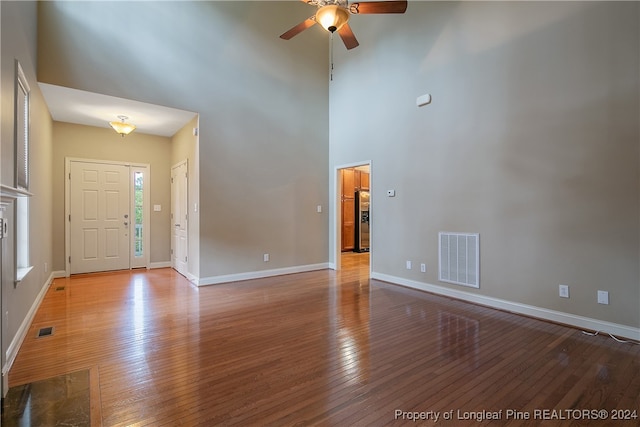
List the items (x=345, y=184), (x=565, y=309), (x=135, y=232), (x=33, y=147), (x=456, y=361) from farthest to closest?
(x=345, y=184), (x=135, y=232), (x=33, y=147), (x=565, y=309), (x=456, y=361)

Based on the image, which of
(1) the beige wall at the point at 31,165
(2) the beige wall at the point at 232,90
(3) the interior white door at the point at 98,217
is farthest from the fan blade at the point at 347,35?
(3) the interior white door at the point at 98,217

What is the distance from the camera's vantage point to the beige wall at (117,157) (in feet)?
17.4

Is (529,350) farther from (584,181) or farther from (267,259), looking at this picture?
(267,259)

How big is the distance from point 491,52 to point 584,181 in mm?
1840

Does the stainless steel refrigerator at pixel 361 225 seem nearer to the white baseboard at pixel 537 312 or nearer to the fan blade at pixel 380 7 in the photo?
the white baseboard at pixel 537 312

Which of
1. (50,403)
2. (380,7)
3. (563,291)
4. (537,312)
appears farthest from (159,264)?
(563,291)

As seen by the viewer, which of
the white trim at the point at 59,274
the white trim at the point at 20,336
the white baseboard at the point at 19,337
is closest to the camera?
the white baseboard at the point at 19,337

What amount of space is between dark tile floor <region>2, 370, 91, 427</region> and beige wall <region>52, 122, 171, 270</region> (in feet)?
13.7

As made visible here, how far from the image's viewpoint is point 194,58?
15.5ft

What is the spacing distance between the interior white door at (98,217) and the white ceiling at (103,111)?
0.89 meters

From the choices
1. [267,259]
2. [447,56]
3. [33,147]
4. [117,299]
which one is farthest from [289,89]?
[117,299]

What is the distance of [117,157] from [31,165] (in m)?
2.61

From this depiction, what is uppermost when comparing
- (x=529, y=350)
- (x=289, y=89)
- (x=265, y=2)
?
(x=265, y=2)

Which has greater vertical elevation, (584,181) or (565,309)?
(584,181)
